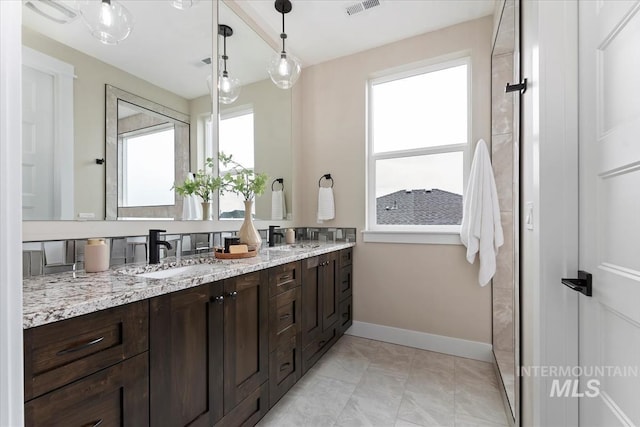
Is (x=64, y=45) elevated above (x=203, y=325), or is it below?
above

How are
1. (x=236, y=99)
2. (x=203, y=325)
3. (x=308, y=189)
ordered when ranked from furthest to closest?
1. (x=308, y=189)
2. (x=236, y=99)
3. (x=203, y=325)

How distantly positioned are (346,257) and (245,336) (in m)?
1.48

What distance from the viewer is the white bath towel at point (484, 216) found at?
2141 mm

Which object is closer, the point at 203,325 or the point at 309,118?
the point at 203,325

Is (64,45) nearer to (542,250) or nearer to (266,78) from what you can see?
(266,78)

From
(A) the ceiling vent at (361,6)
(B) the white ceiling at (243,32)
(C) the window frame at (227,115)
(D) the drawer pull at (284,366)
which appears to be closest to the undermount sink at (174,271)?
(C) the window frame at (227,115)

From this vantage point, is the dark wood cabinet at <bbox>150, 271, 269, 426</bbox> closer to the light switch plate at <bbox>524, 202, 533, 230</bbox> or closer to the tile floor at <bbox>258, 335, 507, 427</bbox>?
the tile floor at <bbox>258, 335, 507, 427</bbox>

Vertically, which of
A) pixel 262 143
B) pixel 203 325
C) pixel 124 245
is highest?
pixel 262 143

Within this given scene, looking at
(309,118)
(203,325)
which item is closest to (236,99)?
(309,118)

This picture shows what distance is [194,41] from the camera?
196 centimetres

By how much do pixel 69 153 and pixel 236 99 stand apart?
1296 mm

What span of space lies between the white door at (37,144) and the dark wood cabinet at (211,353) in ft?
2.38

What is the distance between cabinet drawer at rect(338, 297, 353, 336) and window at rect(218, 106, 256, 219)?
1.27m

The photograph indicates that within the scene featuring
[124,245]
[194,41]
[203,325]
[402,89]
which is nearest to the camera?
[203,325]
